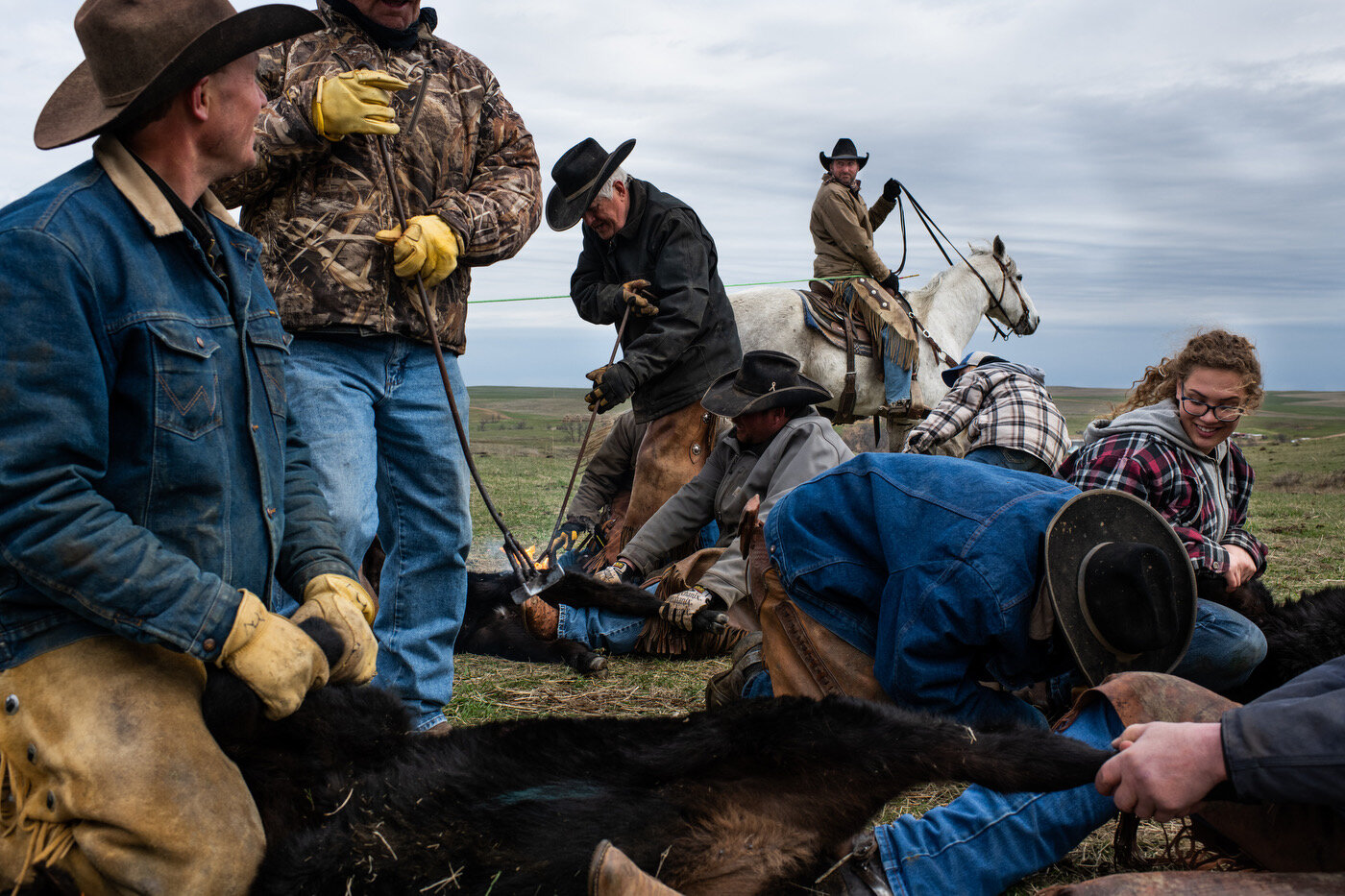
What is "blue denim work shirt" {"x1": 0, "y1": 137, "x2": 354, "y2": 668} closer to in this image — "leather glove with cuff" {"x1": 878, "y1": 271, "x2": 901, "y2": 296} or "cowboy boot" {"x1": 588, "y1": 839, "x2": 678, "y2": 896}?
"cowboy boot" {"x1": 588, "y1": 839, "x2": 678, "y2": 896}

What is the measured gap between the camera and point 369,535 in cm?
295

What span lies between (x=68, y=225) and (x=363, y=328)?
1239mm

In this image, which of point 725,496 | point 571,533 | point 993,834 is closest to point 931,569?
point 993,834

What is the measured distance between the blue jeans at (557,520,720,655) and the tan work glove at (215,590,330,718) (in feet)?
9.72

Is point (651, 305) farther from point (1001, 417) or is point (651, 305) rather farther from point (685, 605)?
point (1001, 417)

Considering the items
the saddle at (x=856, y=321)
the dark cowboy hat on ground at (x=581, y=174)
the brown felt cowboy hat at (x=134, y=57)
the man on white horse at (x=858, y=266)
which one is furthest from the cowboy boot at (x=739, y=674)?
the man on white horse at (x=858, y=266)

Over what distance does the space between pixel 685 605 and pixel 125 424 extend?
9.78 feet

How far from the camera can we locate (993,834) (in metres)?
2.12

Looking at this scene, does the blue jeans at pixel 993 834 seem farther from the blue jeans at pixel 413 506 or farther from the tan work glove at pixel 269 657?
the blue jeans at pixel 413 506

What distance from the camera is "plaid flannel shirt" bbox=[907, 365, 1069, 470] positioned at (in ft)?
16.7

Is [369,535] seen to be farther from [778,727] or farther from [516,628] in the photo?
[516,628]

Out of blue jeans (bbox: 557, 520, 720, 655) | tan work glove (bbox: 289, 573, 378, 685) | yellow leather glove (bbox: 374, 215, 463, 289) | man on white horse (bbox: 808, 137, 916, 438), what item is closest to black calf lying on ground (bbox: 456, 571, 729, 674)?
blue jeans (bbox: 557, 520, 720, 655)

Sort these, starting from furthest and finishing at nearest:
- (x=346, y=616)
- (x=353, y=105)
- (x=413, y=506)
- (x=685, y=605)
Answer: (x=685, y=605) < (x=413, y=506) < (x=353, y=105) < (x=346, y=616)

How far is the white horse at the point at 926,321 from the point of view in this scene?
8609 mm
